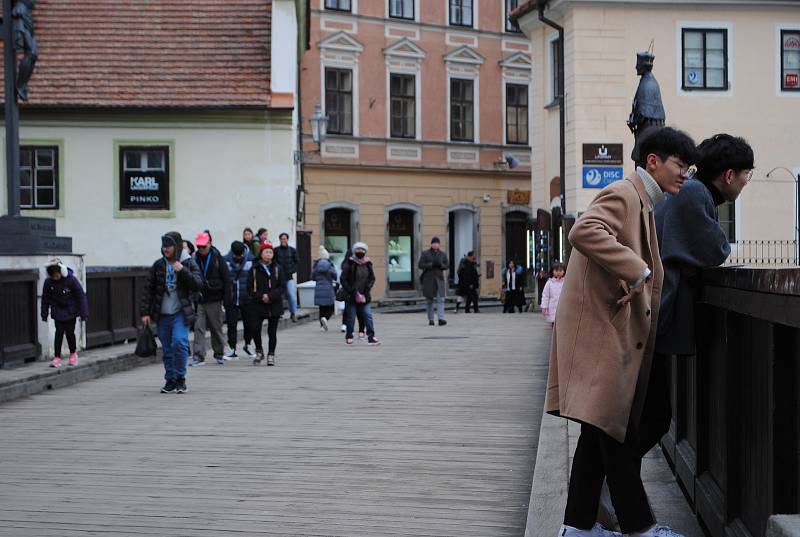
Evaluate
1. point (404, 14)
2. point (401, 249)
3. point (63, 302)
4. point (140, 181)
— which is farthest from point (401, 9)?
point (63, 302)

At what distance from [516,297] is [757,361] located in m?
32.4

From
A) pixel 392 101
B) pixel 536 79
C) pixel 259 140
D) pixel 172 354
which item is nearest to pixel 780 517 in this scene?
pixel 172 354

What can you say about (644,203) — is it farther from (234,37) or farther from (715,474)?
(234,37)

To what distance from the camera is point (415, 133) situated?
1746 inches

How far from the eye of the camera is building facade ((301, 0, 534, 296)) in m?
42.4

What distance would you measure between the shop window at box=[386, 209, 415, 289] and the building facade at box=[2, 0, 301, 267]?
12.7m

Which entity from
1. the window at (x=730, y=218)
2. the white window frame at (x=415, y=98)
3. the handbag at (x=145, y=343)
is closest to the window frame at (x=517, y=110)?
the white window frame at (x=415, y=98)

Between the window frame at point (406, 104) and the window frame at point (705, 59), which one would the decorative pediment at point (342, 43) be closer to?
the window frame at point (406, 104)

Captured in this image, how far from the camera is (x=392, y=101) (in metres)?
44.0

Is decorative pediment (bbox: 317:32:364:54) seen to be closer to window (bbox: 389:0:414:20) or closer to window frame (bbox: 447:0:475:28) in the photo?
window (bbox: 389:0:414:20)

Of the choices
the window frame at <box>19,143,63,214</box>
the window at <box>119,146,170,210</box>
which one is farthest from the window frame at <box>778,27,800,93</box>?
the window frame at <box>19,143,63,214</box>

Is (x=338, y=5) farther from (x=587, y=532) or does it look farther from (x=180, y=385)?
(x=587, y=532)

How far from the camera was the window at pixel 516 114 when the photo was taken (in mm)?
47000

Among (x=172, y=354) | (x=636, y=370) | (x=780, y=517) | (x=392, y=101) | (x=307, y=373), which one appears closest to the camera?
(x=780, y=517)
